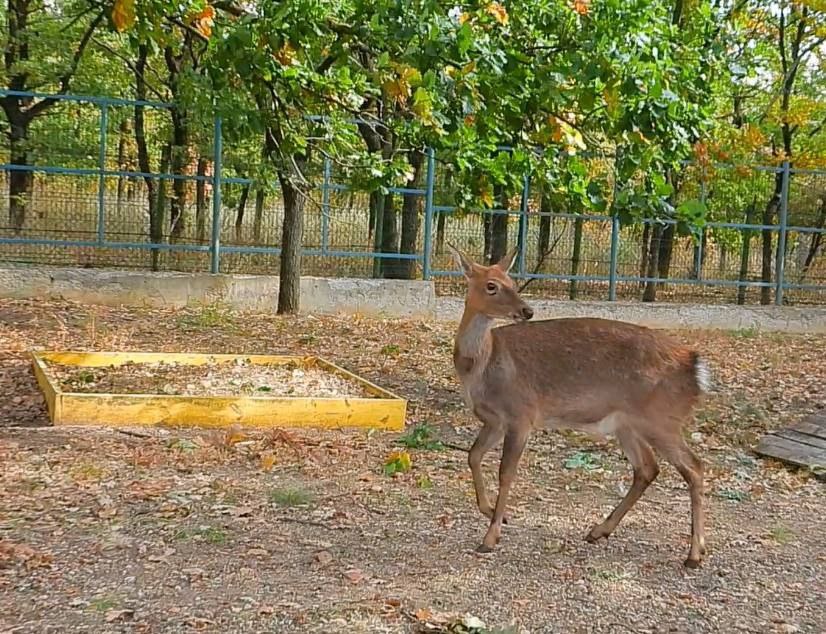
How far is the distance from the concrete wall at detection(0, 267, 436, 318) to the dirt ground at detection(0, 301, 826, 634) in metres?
5.67

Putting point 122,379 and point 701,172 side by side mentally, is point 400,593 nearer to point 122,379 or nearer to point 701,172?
point 122,379

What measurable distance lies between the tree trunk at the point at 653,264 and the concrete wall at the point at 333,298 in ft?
1.39

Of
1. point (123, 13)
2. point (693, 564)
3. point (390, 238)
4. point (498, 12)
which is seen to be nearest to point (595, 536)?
point (693, 564)

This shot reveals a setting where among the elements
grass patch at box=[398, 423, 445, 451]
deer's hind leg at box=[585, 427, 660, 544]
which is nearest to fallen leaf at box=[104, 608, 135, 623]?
deer's hind leg at box=[585, 427, 660, 544]

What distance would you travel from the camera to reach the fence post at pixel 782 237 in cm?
1755

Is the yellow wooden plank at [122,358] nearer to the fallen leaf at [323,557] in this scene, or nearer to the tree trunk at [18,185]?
the fallen leaf at [323,557]

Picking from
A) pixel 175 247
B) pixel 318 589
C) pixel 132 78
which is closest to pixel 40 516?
pixel 318 589

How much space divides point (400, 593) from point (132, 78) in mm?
19931

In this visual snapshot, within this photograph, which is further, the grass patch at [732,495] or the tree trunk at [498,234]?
the tree trunk at [498,234]

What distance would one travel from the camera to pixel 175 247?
1470cm

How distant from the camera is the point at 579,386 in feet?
17.2

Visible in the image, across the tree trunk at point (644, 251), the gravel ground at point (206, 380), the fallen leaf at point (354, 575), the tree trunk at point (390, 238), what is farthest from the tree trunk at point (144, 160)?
the fallen leaf at point (354, 575)

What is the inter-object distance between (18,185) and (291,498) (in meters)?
10.1

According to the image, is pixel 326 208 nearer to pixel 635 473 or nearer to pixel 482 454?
pixel 482 454
